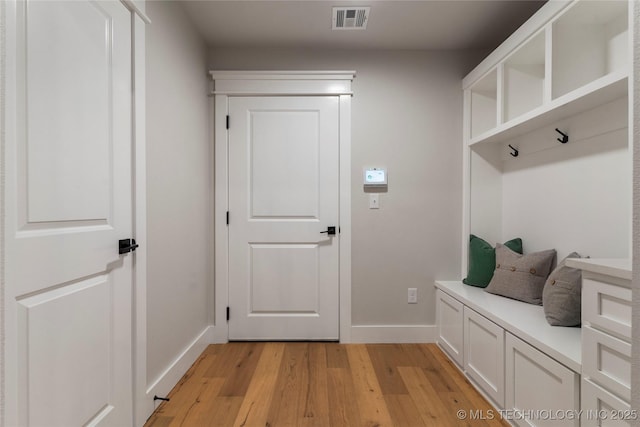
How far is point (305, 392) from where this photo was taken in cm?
193

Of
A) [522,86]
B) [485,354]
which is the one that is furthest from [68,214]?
[522,86]

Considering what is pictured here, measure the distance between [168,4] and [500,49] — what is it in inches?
85.9

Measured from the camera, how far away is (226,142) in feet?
8.73

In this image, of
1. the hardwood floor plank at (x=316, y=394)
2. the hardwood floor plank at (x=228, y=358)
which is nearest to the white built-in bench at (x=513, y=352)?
the hardwood floor plank at (x=316, y=394)

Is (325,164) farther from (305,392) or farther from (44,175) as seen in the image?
(44,175)

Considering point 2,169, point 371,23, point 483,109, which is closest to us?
point 2,169

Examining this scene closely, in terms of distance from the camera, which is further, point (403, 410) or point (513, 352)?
point (403, 410)

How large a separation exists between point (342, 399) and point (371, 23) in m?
2.58

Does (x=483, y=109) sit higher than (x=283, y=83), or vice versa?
(x=283, y=83)

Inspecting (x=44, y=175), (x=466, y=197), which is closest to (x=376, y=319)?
(x=466, y=197)

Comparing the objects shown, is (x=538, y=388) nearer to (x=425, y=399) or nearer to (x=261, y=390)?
(x=425, y=399)

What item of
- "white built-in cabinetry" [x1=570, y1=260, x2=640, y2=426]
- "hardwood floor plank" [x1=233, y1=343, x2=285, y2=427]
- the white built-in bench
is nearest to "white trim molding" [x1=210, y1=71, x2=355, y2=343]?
"hardwood floor plank" [x1=233, y1=343, x2=285, y2=427]

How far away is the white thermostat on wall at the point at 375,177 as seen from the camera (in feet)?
8.71

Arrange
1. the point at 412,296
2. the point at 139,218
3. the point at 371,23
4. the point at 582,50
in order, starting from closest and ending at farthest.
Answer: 1. the point at 139,218
2. the point at 582,50
3. the point at 371,23
4. the point at 412,296
